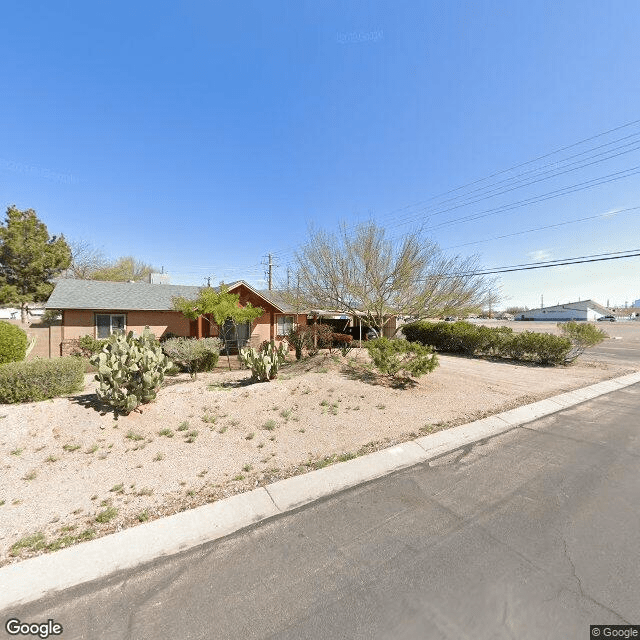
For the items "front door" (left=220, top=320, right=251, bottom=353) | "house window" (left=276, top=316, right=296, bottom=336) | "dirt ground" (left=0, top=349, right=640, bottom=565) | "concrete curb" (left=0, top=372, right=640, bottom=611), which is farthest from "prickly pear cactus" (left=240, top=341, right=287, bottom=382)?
"house window" (left=276, top=316, right=296, bottom=336)

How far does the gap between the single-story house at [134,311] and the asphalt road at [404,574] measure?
407 inches

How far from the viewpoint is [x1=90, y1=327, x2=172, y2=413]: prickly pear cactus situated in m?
5.19

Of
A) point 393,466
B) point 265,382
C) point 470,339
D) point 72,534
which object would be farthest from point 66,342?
point 470,339

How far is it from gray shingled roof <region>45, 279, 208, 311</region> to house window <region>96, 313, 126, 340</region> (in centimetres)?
58

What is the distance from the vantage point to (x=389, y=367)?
7969 mm

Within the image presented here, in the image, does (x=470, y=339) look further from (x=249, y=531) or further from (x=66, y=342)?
(x=66, y=342)

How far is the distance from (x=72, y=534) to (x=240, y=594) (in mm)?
1878

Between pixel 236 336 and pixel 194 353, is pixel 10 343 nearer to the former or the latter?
pixel 194 353

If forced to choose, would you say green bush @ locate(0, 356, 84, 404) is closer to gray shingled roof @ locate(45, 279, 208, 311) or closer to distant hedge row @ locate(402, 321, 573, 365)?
gray shingled roof @ locate(45, 279, 208, 311)

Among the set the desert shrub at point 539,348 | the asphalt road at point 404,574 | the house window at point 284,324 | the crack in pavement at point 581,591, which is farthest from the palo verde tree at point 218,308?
the desert shrub at point 539,348

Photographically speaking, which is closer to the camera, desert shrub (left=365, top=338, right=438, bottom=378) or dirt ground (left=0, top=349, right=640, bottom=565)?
dirt ground (left=0, top=349, right=640, bottom=565)

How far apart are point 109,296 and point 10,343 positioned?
7529 mm

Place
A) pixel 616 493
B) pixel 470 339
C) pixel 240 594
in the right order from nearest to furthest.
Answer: pixel 240 594, pixel 616 493, pixel 470 339

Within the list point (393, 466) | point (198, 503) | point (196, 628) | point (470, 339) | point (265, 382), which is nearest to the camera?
point (196, 628)
